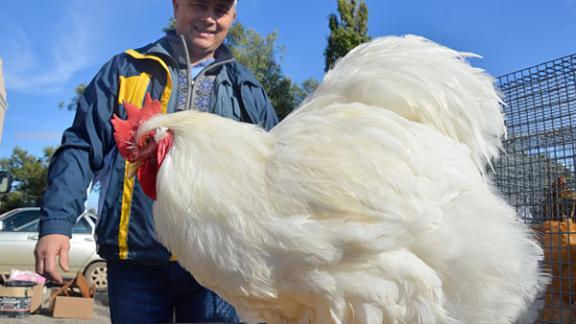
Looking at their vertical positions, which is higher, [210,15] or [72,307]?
[210,15]

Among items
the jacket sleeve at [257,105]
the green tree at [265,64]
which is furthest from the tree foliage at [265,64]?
the jacket sleeve at [257,105]

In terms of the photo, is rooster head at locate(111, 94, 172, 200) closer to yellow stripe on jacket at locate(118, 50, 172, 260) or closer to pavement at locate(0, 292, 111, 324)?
yellow stripe on jacket at locate(118, 50, 172, 260)

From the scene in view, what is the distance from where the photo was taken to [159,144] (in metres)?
1.93

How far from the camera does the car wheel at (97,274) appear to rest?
954 cm

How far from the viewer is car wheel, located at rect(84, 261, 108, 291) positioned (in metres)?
9.54

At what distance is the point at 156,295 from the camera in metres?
2.26

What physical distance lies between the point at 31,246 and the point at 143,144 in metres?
8.60

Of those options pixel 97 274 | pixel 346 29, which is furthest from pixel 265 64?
pixel 97 274

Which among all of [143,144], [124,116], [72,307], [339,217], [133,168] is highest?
[124,116]

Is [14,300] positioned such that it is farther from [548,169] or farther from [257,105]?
[548,169]

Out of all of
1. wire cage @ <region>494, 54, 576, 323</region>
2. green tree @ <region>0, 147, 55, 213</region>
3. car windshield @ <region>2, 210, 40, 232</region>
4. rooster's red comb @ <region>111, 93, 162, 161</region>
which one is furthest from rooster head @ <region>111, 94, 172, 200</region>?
green tree @ <region>0, 147, 55, 213</region>

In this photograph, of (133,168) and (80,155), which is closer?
(133,168)

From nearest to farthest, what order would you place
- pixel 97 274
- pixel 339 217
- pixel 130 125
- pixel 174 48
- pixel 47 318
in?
pixel 339 217, pixel 130 125, pixel 174 48, pixel 47 318, pixel 97 274

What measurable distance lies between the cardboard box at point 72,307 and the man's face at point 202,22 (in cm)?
622
